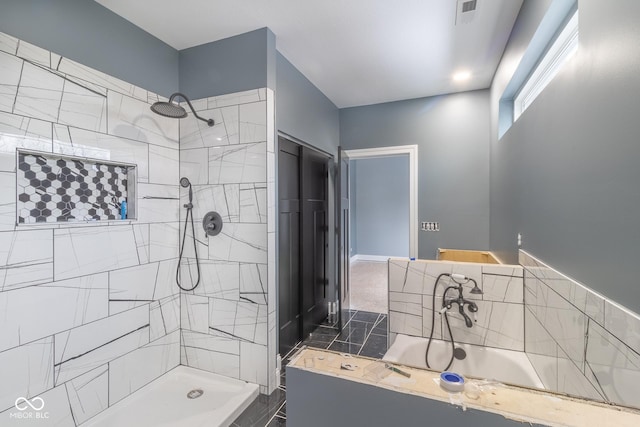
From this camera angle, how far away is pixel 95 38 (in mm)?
1827

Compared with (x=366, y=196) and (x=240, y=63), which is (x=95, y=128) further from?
(x=366, y=196)

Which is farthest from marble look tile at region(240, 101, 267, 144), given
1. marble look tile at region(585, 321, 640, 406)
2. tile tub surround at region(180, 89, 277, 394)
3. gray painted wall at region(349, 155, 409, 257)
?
gray painted wall at region(349, 155, 409, 257)

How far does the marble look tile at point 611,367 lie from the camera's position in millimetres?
791

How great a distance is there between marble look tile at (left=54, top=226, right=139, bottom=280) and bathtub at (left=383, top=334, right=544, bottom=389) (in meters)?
1.94

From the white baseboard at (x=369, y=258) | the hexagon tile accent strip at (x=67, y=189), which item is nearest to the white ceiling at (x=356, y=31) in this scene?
the hexagon tile accent strip at (x=67, y=189)

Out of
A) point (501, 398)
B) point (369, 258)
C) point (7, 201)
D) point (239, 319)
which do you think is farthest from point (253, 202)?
point (369, 258)

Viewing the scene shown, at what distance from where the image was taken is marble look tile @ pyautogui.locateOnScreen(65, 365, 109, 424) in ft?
5.55

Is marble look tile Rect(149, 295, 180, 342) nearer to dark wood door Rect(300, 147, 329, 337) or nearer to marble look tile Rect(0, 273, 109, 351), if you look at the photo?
marble look tile Rect(0, 273, 109, 351)

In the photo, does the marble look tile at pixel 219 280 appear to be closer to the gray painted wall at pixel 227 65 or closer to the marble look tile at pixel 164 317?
the marble look tile at pixel 164 317

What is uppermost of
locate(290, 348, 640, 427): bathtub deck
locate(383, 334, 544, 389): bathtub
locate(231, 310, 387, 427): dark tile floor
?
locate(290, 348, 640, 427): bathtub deck

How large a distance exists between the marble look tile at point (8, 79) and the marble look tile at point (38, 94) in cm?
2

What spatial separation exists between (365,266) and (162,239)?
503 centimetres

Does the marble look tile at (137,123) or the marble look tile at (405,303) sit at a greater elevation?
the marble look tile at (137,123)

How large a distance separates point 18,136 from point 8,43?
468 millimetres
